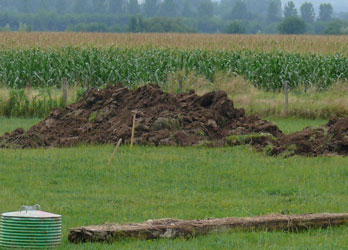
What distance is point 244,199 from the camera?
12.8m

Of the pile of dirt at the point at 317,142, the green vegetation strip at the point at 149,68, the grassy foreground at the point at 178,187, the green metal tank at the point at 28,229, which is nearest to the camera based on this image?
the green metal tank at the point at 28,229

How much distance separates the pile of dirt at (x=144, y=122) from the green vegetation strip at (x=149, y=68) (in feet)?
30.8

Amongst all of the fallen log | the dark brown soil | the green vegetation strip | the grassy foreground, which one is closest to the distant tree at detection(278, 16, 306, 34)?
the green vegetation strip

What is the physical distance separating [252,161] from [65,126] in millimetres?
6852

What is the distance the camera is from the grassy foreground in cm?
980

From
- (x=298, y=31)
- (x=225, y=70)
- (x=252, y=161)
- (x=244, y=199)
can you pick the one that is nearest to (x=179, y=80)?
(x=225, y=70)

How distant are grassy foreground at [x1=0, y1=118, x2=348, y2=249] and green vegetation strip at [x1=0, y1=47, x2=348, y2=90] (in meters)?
14.2

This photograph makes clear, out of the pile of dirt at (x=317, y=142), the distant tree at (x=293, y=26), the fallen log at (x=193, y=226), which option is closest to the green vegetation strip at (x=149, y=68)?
the pile of dirt at (x=317, y=142)

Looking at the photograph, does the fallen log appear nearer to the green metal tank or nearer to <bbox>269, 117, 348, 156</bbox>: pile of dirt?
the green metal tank

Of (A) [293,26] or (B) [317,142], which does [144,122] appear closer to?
(B) [317,142]

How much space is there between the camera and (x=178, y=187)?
13.9 meters

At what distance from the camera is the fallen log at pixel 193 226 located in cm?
923

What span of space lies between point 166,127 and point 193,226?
36.0 ft

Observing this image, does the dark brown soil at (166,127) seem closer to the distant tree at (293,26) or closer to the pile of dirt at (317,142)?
the pile of dirt at (317,142)
